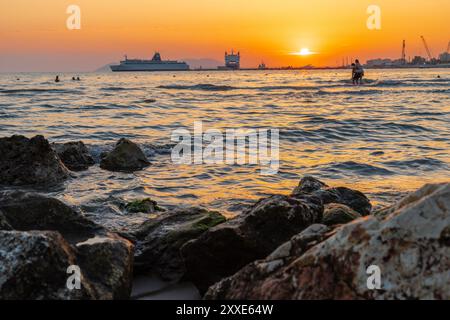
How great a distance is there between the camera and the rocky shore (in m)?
2.83

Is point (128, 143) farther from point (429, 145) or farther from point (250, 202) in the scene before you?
point (429, 145)

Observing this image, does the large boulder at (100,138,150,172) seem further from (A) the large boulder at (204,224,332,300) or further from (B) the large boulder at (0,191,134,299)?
(A) the large boulder at (204,224,332,300)

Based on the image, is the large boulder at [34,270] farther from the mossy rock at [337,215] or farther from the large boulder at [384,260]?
the mossy rock at [337,215]

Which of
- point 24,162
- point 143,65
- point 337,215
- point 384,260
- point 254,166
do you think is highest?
point 143,65

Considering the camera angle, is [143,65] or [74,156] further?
[143,65]

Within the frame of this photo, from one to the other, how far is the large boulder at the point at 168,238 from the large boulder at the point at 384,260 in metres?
1.98

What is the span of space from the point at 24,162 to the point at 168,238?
16.1ft

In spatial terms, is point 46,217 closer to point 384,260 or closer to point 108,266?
point 108,266

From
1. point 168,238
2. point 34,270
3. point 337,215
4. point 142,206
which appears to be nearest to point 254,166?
point 142,206

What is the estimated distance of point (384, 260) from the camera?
9.36ft

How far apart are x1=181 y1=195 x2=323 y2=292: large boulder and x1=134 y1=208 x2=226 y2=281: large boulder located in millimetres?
335

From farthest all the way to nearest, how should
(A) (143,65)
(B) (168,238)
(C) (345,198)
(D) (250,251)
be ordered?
(A) (143,65), (C) (345,198), (B) (168,238), (D) (250,251)
